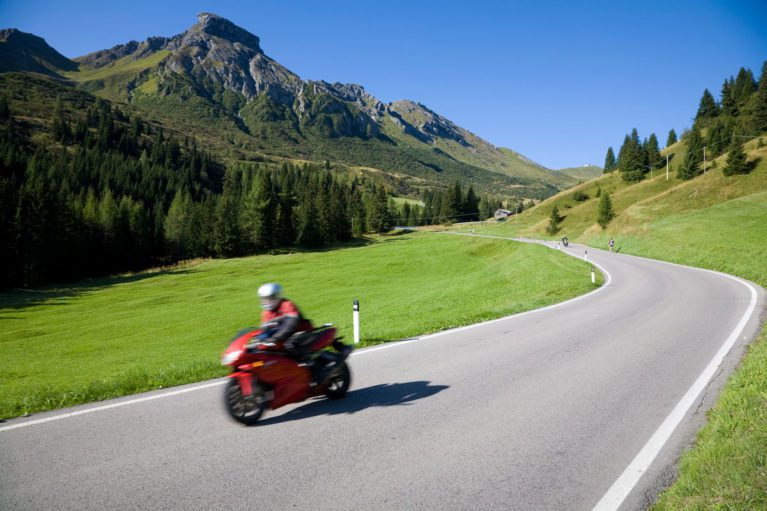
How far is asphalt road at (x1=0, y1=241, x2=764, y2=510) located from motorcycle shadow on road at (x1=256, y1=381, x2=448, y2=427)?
0.04 metres

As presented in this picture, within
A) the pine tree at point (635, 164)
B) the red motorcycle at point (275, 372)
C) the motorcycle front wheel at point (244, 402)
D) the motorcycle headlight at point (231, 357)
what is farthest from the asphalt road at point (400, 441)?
the pine tree at point (635, 164)

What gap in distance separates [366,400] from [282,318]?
1909 mm

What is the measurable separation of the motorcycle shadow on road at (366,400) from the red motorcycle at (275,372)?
18 cm

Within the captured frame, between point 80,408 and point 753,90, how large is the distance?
16589 cm

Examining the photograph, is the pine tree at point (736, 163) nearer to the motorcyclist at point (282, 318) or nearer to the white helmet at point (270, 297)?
the motorcyclist at point (282, 318)

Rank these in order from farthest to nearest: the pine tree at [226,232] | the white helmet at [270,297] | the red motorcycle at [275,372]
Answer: the pine tree at [226,232], the white helmet at [270,297], the red motorcycle at [275,372]

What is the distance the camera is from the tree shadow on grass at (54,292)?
41.5 meters

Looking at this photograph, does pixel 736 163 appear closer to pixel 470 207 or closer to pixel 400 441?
pixel 400 441

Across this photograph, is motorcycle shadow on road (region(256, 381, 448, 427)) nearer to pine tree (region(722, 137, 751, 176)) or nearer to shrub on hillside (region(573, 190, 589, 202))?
pine tree (region(722, 137, 751, 176))

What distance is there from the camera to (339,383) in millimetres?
6762

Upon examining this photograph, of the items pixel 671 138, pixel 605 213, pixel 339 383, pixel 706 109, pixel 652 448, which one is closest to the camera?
pixel 652 448

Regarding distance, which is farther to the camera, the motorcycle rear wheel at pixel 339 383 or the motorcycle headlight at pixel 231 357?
the motorcycle rear wheel at pixel 339 383

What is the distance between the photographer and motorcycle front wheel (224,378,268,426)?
557 centimetres

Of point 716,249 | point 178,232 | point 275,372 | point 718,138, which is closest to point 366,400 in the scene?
point 275,372
